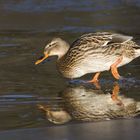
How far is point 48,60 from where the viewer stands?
11133 mm

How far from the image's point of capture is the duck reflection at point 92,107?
780cm

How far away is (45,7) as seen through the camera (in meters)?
15.3

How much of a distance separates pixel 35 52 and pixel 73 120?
4.03 metres

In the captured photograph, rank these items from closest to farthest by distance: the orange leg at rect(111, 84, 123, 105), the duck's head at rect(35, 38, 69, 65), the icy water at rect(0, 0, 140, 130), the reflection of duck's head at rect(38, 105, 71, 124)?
the reflection of duck's head at rect(38, 105, 71, 124) → the icy water at rect(0, 0, 140, 130) → the orange leg at rect(111, 84, 123, 105) → the duck's head at rect(35, 38, 69, 65)

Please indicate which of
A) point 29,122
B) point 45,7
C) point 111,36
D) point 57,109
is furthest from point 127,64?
point 45,7

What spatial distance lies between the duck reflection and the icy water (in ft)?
0.04

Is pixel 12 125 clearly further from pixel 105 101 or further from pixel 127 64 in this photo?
pixel 127 64

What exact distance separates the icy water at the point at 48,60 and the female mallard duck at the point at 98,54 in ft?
0.59

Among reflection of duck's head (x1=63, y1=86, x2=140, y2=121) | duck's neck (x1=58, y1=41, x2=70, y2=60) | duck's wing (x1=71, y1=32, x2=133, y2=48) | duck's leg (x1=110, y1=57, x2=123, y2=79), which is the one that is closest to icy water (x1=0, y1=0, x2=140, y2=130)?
reflection of duck's head (x1=63, y1=86, x2=140, y2=121)

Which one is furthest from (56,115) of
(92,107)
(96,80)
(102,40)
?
(102,40)

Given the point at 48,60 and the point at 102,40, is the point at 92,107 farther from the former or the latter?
the point at 48,60

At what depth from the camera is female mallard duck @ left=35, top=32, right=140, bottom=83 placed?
9672mm

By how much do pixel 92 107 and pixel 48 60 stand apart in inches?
119

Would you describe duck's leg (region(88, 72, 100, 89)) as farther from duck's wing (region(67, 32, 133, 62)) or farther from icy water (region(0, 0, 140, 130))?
duck's wing (region(67, 32, 133, 62))
